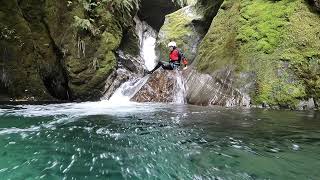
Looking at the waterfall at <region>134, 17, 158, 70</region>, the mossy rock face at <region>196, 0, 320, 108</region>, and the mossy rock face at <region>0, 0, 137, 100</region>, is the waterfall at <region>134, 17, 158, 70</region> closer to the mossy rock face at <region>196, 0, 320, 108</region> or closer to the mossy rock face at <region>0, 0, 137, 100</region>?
the mossy rock face at <region>0, 0, 137, 100</region>

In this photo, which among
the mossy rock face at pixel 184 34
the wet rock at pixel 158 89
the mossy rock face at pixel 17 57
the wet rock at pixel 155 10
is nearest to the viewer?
the wet rock at pixel 158 89

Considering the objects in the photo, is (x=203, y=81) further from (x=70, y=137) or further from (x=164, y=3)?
(x=164, y=3)

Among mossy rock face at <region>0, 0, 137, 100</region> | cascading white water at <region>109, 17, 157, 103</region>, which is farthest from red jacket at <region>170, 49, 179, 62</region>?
mossy rock face at <region>0, 0, 137, 100</region>

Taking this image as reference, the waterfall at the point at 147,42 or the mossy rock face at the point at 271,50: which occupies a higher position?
the waterfall at the point at 147,42

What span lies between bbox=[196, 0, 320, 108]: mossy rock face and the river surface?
7.06 feet

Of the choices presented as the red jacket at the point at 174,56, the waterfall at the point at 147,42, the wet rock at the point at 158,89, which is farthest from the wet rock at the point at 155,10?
the wet rock at the point at 158,89

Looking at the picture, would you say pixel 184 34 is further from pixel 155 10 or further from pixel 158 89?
pixel 158 89

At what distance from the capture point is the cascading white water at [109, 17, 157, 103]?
13.4 metres

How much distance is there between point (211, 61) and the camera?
36.8ft

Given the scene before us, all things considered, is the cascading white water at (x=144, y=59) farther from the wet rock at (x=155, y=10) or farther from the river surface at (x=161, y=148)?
the river surface at (x=161, y=148)

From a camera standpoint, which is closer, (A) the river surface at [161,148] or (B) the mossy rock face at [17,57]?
(A) the river surface at [161,148]

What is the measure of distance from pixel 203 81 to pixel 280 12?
130 inches

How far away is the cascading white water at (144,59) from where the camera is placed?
1339 centimetres

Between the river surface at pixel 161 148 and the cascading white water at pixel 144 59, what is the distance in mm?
6317
